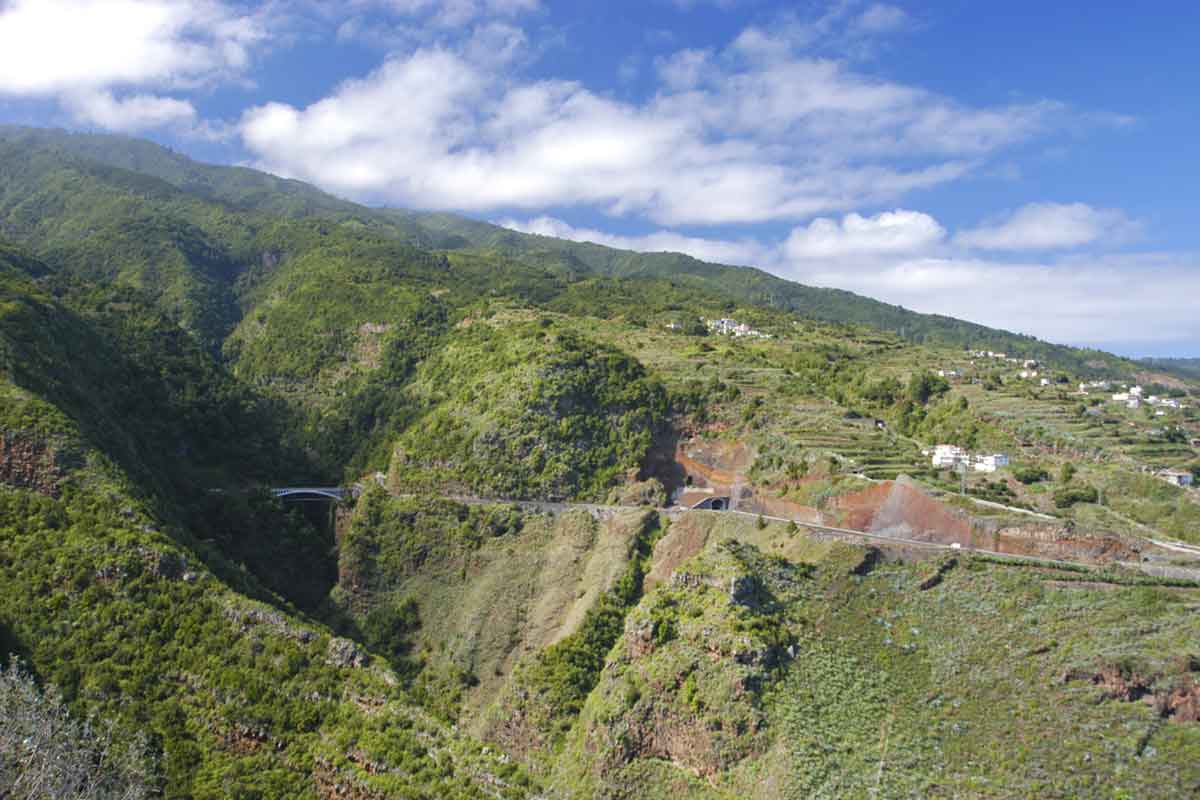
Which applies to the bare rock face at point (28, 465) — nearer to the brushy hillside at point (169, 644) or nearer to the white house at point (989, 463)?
the brushy hillside at point (169, 644)

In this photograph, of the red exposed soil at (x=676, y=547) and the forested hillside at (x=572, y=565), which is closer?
the forested hillside at (x=572, y=565)

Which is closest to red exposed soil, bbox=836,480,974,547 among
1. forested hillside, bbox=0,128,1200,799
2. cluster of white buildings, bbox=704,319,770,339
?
forested hillside, bbox=0,128,1200,799

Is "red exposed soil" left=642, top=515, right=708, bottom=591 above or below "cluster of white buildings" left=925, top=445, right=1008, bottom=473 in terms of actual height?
below

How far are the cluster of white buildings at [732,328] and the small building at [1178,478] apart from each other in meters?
53.2

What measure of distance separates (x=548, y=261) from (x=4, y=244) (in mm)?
117786

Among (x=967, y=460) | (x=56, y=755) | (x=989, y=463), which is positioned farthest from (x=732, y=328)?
(x=56, y=755)

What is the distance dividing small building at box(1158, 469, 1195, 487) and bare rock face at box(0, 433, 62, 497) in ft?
206

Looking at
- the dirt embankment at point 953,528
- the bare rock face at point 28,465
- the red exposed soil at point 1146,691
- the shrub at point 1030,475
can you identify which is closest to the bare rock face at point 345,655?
the bare rock face at point 28,465

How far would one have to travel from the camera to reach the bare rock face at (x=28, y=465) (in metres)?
38.9

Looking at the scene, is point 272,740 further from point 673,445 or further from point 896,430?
point 896,430

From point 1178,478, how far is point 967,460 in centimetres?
1288

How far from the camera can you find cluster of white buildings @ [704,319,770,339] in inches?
4063

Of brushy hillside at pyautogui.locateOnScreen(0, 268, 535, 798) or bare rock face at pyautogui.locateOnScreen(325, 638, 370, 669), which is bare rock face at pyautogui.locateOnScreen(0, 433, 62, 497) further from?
bare rock face at pyautogui.locateOnScreen(325, 638, 370, 669)

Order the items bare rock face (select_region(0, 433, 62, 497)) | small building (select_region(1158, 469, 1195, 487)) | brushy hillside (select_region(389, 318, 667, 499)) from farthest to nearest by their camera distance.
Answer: brushy hillside (select_region(389, 318, 667, 499)), small building (select_region(1158, 469, 1195, 487)), bare rock face (select_region(0, 433, 62, 497))
